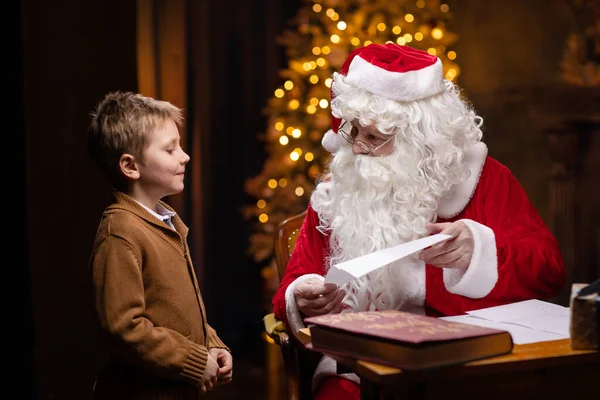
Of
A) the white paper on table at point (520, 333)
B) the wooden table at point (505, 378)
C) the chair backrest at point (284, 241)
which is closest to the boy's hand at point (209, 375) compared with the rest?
the wooden table at point (505, 378)

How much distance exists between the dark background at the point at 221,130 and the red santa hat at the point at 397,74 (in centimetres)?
136

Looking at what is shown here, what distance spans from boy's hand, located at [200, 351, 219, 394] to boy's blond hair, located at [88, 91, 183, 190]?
536 mm

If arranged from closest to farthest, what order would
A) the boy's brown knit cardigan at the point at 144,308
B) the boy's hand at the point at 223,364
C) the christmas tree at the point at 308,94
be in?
the boy's brown knit cardigan at the point at 144,308 → the boy's hand at the point at 223,364 → the christmas tree at the point at 308,94

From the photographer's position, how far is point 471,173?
2441mm

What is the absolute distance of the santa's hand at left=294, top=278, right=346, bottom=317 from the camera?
218 cm

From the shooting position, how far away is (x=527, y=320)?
180 centimetres

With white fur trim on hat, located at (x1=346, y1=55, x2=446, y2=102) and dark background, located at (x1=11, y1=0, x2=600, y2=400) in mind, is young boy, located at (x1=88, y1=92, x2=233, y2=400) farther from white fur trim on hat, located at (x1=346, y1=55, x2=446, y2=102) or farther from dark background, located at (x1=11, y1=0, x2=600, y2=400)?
dark background, located at (x1=11, y1=0, x2=600, y2=400)

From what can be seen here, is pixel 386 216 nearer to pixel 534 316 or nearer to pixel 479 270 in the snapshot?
pixel 479 270

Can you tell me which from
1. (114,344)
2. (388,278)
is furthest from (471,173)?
(114,344)

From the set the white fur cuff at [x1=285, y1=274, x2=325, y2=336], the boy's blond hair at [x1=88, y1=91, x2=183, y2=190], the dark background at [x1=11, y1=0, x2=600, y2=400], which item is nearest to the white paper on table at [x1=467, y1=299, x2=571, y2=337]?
the white fur cuff at [x1=285, y1=274, x2=325, y2=336]

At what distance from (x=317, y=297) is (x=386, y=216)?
14.6 inches

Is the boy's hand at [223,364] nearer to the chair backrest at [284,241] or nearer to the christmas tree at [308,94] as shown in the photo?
→ the chair backrest at [284,241]

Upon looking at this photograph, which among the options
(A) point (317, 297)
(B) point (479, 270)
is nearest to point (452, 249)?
(B) point (479, 270)

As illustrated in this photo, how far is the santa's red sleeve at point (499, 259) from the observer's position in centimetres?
215
